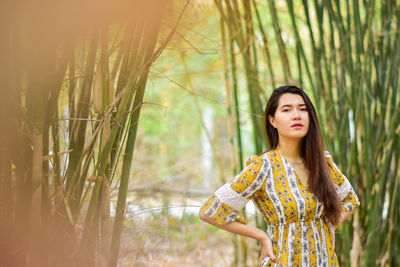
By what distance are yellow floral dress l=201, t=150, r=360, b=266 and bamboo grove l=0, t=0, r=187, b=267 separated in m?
0.24

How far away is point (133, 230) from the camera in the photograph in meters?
1.07

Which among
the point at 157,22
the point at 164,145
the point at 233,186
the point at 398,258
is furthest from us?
the point at 164,145

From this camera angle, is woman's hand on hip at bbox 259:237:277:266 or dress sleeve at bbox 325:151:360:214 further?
dress sleeve at bbox 325:151:360:214

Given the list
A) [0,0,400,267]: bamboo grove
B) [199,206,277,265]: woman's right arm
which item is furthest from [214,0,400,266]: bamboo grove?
[0,0,400,267]: bamboo grove

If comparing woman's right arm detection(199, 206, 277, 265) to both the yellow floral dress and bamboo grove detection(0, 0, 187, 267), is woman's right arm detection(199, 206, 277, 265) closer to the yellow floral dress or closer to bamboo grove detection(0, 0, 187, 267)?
the yellow floral dress

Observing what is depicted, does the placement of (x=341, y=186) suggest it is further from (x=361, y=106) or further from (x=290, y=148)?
(x=361, y=106)

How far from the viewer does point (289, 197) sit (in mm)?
956

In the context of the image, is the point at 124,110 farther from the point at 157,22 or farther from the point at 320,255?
the point at 320,255

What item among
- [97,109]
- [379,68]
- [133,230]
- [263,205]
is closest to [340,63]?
[379,68]

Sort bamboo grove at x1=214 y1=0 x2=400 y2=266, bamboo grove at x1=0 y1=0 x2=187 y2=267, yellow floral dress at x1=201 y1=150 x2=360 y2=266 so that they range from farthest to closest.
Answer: bamboo grove at x1=214 y1=0 x2=400 y2=266 < yellow floral dress at x1=201 y1=150 x2=360 y2=266 < bamboo grove at x1=0 y1=0 x2=187 y2=267

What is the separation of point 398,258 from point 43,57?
142 centimetres

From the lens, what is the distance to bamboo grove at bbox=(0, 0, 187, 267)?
25.2 inches

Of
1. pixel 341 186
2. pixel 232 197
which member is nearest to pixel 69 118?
pixel 232 197

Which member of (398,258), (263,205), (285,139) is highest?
(285,139)
